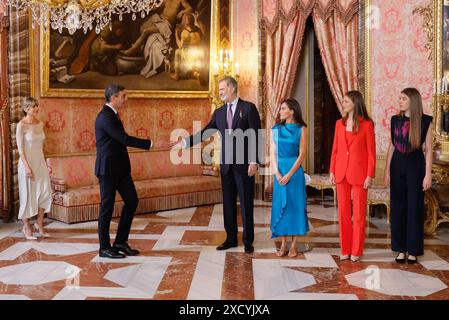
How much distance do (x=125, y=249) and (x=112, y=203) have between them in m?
0.54

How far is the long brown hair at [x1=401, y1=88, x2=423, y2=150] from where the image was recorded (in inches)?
189

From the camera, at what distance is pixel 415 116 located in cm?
481

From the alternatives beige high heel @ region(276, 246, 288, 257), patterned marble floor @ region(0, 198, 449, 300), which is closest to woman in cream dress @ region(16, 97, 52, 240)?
patterned marble floor @ region(0, 198, 449, 300)

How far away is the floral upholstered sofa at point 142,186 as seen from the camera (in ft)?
23.0

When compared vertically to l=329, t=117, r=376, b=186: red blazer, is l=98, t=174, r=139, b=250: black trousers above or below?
below

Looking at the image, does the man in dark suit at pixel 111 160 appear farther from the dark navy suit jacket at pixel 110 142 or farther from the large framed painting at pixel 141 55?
the large framed painting at pixel 141 55

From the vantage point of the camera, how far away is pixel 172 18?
8.67 meters

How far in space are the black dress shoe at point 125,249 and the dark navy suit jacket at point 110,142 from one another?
772 mm

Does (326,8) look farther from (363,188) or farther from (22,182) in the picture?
(22,182)

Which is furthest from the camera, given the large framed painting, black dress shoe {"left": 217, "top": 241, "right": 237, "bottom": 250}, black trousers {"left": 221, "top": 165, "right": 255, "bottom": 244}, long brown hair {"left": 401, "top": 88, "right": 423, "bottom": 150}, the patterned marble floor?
the large framed painting

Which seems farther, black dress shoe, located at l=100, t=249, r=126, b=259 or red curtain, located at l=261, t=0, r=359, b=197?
red curtain, located at l=261, t=0, r=359, b=197

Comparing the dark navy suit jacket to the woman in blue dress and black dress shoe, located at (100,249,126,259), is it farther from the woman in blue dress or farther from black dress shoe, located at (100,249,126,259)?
the woman in blue dress

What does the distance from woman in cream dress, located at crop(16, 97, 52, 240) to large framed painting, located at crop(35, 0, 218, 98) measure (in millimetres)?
1403

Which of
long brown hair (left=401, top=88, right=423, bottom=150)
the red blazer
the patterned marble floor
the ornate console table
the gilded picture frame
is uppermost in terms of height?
the gilded picture frame
